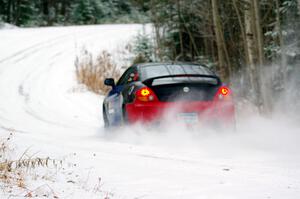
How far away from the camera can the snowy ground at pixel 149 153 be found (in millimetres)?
3924

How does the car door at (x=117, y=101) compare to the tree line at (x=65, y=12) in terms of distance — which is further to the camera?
the tree line at (x=65, y=12)

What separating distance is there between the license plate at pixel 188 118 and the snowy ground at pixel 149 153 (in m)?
0.17

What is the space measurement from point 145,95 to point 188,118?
2.48ft

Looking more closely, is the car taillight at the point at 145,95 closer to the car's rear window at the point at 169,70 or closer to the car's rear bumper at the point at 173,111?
the car's rear bumper at the point at 173,111

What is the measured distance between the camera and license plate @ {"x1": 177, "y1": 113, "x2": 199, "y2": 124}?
6.84 meters

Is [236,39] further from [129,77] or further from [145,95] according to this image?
[145,95]

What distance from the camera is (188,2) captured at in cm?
1900

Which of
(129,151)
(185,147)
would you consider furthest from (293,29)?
(129,151)

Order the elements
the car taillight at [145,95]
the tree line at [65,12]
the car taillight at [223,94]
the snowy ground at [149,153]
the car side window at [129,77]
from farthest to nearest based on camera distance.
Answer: the tree line at [65,12] < the car side window at [129,77] < the car taillight at [223,94] < the car taillight at [145,95] < the snowy ground at [149,153]

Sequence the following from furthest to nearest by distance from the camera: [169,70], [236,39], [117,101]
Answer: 1. [236,39]
2. [117,101]
3. [169,70]

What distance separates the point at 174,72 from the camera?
7.30m

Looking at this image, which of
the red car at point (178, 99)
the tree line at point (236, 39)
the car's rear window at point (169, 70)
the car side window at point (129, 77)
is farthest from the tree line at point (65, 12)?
the red car at point (178, 99)

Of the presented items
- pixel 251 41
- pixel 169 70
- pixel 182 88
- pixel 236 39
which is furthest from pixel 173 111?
pixel 236 39

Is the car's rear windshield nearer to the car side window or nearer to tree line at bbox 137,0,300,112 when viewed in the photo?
the car side window
